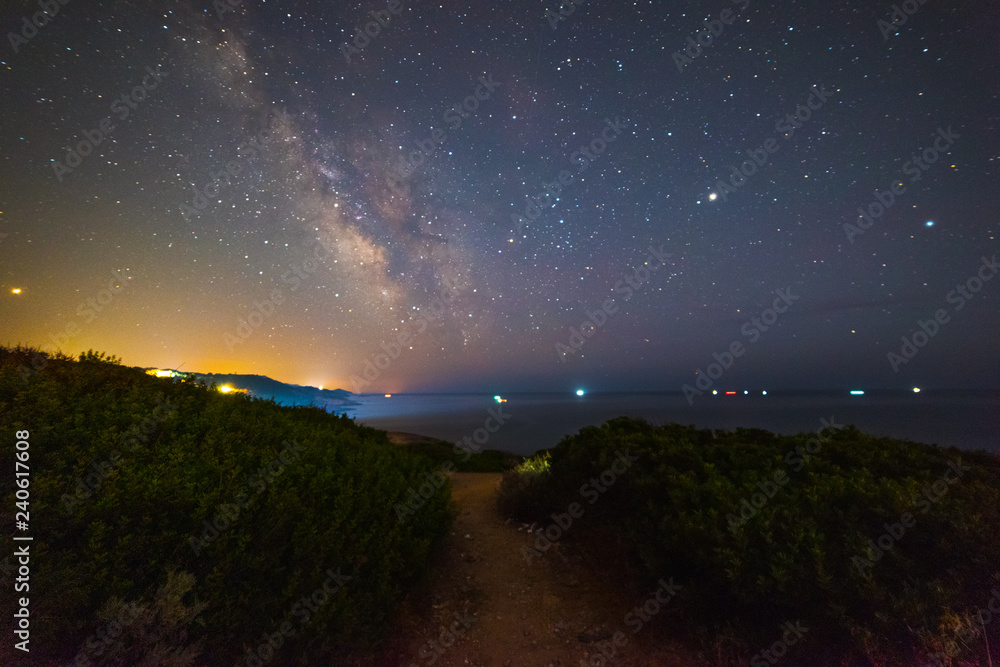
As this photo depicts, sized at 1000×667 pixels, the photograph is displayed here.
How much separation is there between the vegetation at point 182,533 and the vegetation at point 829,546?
330 cm

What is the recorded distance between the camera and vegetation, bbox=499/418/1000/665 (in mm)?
3430

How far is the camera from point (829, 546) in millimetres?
3879

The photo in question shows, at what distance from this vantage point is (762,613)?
393cm

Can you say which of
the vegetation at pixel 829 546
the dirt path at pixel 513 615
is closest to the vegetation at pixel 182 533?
the dirt path at pixel 513 615

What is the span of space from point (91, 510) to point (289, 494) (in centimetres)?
138

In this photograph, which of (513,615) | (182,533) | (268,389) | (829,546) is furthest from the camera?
(268,389)

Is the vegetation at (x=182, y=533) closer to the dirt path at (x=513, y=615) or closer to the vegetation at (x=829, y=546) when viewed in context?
the dirt path at (x=513, y=615)

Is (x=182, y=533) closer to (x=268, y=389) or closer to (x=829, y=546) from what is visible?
(x=829, y=546)

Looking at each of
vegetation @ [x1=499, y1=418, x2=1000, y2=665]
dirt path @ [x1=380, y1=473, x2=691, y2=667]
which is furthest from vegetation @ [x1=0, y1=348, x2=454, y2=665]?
vegetation @ [x1=499, y1=418, x2=1000, y2=665]

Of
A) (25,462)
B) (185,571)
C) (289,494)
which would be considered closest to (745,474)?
(289,494)

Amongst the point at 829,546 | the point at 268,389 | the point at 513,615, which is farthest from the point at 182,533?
the point at 268,389

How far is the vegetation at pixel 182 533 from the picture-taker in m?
2.69

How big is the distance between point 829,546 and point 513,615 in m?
3.75

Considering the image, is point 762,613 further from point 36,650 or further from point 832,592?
point 36,650
